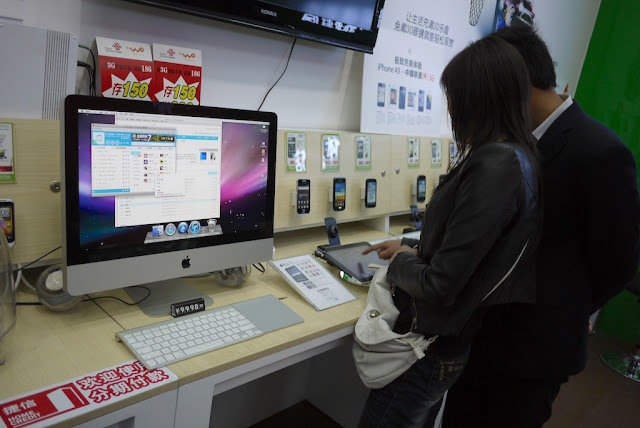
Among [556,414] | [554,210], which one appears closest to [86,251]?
[554,210]

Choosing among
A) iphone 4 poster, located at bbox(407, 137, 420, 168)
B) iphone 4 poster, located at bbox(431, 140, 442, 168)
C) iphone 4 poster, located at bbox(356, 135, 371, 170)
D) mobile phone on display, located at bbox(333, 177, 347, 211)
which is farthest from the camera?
iphone 4 poster, located at bbox(431, 140, 442, 168)

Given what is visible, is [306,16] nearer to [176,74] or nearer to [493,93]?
[176,74]

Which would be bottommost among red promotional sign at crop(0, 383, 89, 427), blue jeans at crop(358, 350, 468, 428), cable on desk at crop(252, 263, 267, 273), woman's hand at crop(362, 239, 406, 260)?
blue jeans at crop(358, 350, 468, 428)

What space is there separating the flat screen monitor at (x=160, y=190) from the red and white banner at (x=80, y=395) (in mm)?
237

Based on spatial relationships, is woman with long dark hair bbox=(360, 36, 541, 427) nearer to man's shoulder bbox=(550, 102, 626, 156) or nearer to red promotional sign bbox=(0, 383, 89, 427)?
man's shoulder bbox=(550, 102, 626, 156)

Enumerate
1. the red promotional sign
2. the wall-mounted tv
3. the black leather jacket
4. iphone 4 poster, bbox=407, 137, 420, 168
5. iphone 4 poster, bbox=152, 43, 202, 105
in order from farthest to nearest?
1. iphone 4 poster, bbox=407, 137, 420, 168
2. the wall-mounted tv
3. iphone 4 poster, bbox=152, 43, 202, 105
4. the black leather jacket
5. the red promotional sign

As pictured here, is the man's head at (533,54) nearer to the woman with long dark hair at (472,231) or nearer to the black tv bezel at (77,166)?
the woman with long dark hair at (472,231)

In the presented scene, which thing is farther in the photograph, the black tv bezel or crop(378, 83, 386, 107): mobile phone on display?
crop(378, 83, 386, 107): mobile phone on display

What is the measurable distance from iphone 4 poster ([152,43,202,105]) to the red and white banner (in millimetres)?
828

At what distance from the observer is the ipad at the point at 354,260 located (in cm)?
147

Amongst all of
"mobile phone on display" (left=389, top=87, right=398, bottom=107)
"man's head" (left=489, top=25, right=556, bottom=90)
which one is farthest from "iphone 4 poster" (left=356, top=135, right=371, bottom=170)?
"man's head" (left=489, top=25, right=556, bottom=90)

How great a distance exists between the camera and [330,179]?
6.08ft

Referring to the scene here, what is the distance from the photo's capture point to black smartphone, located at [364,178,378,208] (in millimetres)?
1991

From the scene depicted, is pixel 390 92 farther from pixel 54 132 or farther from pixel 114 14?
pixel 54 132
